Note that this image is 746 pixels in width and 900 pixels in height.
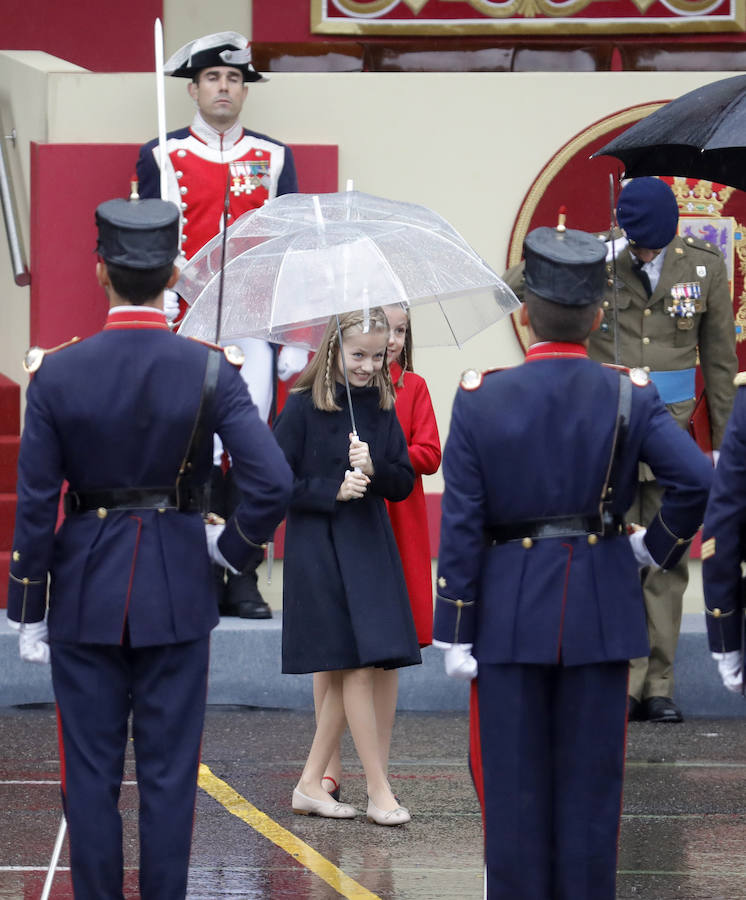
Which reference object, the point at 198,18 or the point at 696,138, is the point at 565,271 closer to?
the point at 696,138

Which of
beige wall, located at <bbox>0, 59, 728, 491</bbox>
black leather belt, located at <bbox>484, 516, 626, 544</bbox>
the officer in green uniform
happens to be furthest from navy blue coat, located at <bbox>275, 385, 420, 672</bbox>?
beige wall, located at <bbox>0, 59, 728, 491</bbox>

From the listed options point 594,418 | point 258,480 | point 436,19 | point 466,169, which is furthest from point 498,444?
point 436,19

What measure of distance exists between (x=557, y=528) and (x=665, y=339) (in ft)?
11.4

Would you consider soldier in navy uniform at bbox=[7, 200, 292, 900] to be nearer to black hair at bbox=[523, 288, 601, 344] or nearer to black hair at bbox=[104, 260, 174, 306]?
black hair at bbox=[104, 260, 174, 306]

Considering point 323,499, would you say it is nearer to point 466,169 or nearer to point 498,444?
point 498,444

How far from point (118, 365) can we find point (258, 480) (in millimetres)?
438

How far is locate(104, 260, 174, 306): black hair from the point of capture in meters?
4.61

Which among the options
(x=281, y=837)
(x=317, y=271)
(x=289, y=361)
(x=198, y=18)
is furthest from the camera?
(x=198, y=18)

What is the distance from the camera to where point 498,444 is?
454 cm

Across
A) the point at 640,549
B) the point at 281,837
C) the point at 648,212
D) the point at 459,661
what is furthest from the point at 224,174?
the point at 459,661

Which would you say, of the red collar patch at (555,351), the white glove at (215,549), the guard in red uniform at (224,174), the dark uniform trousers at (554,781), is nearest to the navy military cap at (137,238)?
the white glove at (215,549)

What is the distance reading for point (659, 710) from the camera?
8.00 metres

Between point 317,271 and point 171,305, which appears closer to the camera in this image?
point 317,271

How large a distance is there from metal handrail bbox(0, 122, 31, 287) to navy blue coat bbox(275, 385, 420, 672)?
11.9 ft
